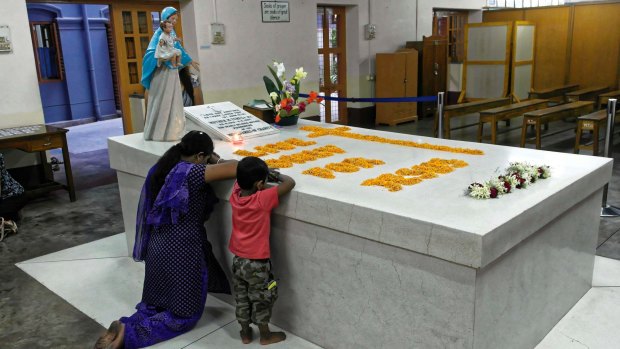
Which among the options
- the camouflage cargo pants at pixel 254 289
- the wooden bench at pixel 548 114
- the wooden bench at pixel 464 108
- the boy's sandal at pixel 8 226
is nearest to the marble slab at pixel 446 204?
the camouflage cargo pants at pixel 254 289

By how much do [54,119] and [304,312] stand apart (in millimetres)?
10866

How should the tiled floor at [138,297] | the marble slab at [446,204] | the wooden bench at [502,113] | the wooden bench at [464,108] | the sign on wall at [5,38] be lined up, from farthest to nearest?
the wooden bench at [464,108], the wooden bench at [502,113], the sign on wall at [5,38], the tiled floor at [138,297], the marble slab at [446,204]

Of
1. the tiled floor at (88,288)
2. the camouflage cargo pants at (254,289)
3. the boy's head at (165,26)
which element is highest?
the boy's head at (165,26)

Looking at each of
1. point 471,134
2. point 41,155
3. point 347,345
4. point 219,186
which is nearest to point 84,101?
point 41,155

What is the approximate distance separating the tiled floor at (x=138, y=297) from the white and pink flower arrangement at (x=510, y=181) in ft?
3.05

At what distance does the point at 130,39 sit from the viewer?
7848mm

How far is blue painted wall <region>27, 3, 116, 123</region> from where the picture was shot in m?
11.7

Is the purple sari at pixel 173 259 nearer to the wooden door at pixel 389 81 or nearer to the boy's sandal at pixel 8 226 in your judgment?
the boy's sandal at pixel 8 226

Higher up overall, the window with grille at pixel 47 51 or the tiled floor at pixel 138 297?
the window with grille at pixel 47 51

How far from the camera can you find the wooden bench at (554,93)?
10281mm

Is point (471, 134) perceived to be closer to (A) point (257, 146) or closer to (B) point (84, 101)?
(A) point (257, 146)

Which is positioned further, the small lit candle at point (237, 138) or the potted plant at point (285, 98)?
the potted plant at point (285, 98)

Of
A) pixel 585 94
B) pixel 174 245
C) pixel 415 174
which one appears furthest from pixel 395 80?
pixel 174 245

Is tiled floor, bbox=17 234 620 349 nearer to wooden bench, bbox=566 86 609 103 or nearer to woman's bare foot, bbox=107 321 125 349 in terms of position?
woman's bare foot, bbox=107 321 125 349
